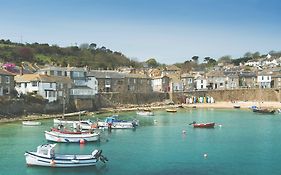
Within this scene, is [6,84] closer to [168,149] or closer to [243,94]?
[168,149]

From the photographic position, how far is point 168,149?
37281 millimetres

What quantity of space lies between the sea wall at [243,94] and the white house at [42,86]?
3713 centimetres

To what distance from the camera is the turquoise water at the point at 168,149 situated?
29203 millimetres

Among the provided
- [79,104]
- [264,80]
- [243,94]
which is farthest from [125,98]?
[264,80]

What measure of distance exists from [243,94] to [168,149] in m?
65.9

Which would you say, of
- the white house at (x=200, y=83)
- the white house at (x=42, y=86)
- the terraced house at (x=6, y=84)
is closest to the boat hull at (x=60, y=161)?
the terraced house at (x=6, y=84)

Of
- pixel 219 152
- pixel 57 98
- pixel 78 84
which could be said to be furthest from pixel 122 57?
pixel 219 152

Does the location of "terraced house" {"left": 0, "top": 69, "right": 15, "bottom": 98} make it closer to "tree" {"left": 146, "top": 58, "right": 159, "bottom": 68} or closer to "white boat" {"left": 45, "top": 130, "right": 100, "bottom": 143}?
"white boat" {"left": 45, "top": 130, "right": 100, "bottom": 143}

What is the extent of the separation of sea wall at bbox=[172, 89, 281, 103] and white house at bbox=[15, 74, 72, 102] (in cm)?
3713

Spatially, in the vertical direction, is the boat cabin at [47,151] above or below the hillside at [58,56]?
below

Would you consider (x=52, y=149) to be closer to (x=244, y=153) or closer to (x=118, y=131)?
(x=244, y=153)

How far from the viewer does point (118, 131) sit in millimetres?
50188

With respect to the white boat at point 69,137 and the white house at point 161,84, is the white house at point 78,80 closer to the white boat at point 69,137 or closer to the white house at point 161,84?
the white house at point 161,84

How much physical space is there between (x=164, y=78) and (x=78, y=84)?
94.4 ft
